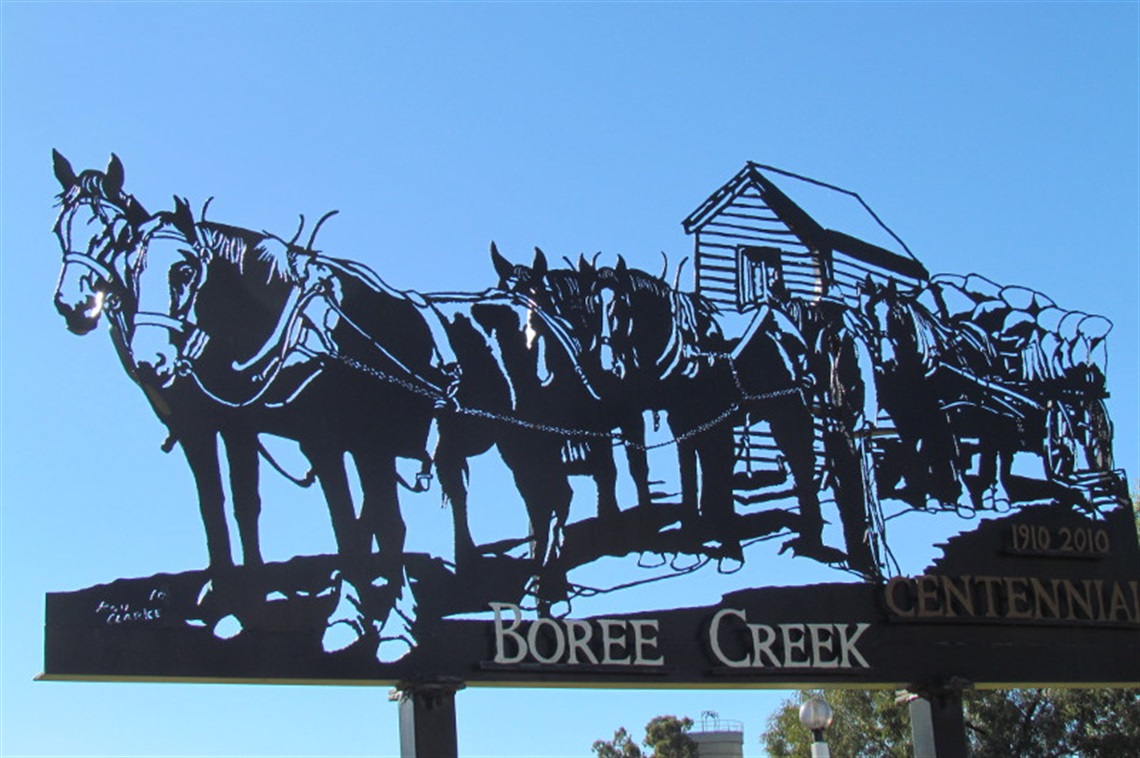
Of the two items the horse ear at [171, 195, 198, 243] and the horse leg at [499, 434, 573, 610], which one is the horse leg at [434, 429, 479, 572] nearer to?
the horse leg at [499, 434, 573, 610]

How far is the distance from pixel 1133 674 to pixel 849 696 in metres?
18.9

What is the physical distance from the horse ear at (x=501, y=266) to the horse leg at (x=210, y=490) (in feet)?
11.5

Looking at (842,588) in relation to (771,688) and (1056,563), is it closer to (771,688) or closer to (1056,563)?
(771,688)

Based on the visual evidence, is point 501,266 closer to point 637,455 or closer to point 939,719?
point 637,455

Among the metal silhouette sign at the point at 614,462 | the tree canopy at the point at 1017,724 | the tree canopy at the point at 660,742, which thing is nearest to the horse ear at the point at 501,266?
the metal silhouette sign at the point at 614,462

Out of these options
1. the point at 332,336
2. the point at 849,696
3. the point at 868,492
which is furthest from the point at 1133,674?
the point at 849,696

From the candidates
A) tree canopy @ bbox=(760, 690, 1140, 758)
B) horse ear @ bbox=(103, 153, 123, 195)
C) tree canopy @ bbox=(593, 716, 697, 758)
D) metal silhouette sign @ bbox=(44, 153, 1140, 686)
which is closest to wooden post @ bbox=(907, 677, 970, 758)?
metal silhouette sign @ bbox=(44, 153, 1140, 686)

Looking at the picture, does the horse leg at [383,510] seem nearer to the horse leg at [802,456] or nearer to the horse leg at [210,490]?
the horse leg at [210,490]

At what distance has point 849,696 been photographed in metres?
38.4

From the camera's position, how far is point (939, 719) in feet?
60.2

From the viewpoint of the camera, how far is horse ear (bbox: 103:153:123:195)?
A: 1612 centimetres

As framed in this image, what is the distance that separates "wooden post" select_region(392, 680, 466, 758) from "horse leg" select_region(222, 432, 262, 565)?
1830 mm

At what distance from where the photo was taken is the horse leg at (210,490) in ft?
51.2
